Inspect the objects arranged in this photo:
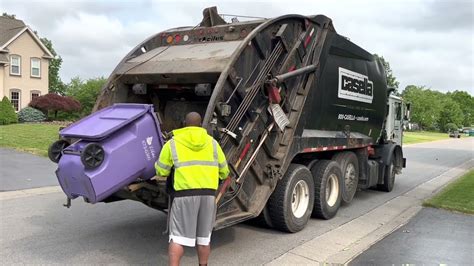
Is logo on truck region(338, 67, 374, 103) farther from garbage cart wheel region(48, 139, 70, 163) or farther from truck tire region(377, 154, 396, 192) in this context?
garbage cart wheel region(48, 139, 70, 163)

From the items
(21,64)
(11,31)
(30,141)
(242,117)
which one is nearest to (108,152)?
(242,117)

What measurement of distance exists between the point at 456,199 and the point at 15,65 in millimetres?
32104

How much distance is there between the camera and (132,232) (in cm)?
640

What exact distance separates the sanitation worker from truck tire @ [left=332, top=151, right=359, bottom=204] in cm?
416

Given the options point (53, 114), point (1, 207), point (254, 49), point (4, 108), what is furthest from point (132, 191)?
point (53, 114)

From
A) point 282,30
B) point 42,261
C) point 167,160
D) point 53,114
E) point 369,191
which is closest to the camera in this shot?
point 167,160

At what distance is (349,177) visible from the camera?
859cm

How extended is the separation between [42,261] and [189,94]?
9.09ft

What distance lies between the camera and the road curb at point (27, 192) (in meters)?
8.59

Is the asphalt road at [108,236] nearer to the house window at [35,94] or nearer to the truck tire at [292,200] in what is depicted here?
the truck tire at [292,200]

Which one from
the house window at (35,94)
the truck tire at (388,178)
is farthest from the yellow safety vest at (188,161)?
the house window at (35,94)

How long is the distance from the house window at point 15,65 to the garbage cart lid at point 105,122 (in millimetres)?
31894

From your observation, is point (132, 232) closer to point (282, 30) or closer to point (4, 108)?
point (282, 30)

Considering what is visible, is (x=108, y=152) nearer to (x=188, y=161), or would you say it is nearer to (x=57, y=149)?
(x=188, y=161)
